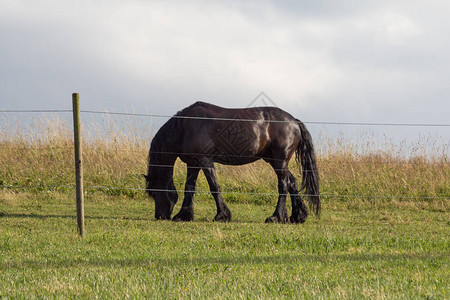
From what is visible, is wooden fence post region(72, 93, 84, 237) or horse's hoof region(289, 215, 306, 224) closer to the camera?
wooden fence post region(72, 93, 84, 237)

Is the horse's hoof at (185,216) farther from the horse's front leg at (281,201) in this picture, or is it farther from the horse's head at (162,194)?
the horse's front leg at (281,201)

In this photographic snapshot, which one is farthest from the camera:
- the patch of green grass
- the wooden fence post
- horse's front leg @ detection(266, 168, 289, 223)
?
horse's front leg @ detection(266, 168, 289, 223)

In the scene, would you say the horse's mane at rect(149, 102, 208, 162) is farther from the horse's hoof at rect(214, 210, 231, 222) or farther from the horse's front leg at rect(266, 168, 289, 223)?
the horse's front leg at rect(266, 168, 289, 223)

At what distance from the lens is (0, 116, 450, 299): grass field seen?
4371 millimetres

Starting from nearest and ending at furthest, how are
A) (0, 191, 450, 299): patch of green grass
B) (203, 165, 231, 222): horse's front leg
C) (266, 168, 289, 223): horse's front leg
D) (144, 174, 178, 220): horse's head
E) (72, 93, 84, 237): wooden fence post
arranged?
1. (0, 191, 450, 299): patch of green grass
2. (72, 93, 84, 237): wooden fence post
3. (203, 165, 231, 222): horse's front leg
4. (266, 168, 289, 223): horse's front leg
5. (144, 174, 178, 220): horse's head

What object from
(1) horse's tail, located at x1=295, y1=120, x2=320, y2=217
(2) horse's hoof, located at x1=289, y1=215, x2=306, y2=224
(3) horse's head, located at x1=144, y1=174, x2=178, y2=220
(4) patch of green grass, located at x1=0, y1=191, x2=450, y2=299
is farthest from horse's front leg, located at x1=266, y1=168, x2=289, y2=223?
(3) horse's head, located at x1=144, y1=174, x2=178, y2=220

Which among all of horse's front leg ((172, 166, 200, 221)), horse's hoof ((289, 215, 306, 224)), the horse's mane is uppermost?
the horse's mane

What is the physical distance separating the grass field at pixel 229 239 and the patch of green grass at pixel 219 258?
0.05 ft

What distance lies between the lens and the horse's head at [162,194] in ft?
30.6

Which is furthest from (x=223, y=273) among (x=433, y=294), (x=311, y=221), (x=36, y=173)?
(x=36, y=173)

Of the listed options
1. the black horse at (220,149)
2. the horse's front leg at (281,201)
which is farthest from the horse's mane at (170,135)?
the horse's front leg at (281,201)

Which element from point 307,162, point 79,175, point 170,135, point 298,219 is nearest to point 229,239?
point 79,175

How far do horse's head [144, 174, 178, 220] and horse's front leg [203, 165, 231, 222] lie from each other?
0.78 meters

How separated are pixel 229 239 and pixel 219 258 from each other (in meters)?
1.07
